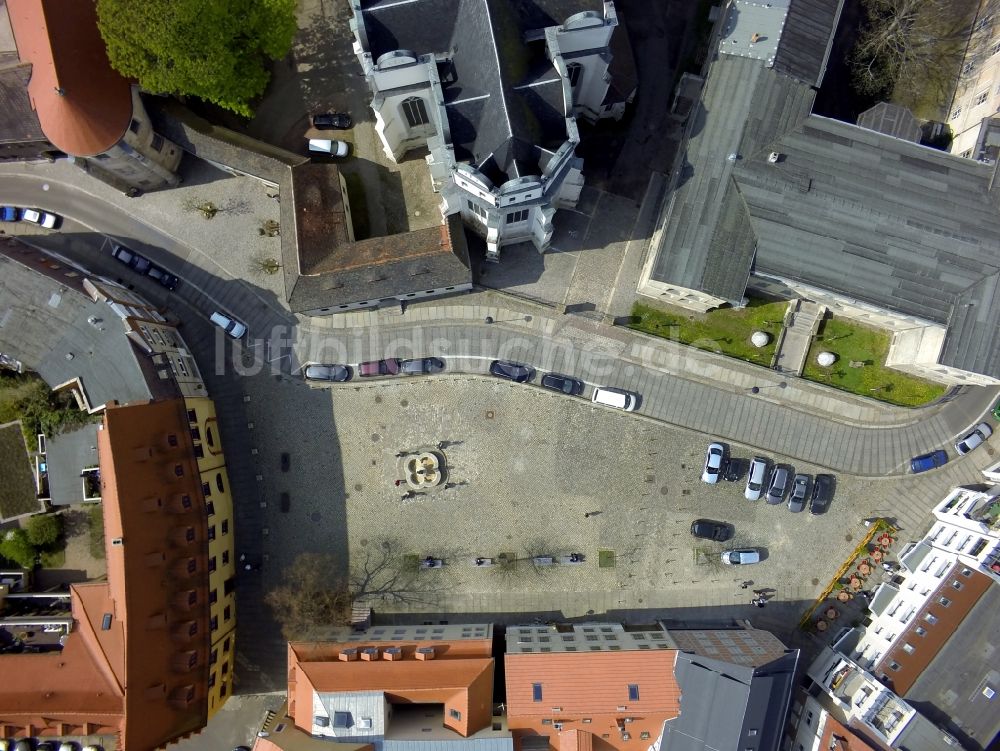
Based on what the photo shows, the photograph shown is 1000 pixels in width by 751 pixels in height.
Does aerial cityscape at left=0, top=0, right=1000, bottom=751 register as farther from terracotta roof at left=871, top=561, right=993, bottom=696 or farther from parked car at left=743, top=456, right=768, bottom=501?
parked car at left=743, top=456, right=768, bottom=501

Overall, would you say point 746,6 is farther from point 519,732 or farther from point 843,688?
point 519,732

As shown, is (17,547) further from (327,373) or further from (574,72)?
(574,72)

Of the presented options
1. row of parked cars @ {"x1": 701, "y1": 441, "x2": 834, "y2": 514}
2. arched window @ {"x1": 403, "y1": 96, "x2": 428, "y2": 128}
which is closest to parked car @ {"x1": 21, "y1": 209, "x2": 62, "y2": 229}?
arched window @ {"x1": 403, "y1": 96, "x2": 428, "y2": 128}

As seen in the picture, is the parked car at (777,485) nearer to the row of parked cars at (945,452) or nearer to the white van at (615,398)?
the row of parked cars at (945,452)

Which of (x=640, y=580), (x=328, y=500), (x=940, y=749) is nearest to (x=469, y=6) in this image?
(x=328, y=500)

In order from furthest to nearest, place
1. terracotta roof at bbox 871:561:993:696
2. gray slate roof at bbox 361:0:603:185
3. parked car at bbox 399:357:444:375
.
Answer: parked car at bbox 399:357:444:375
terracotta roof at bbox 871:561:993:696
gray slate roof at bbox 361:0:603:185

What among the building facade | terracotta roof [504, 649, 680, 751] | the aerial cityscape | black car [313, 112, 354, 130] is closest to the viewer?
the building facade

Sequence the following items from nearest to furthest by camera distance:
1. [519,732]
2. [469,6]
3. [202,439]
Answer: [469,6]
[519,732]
[202,439]
